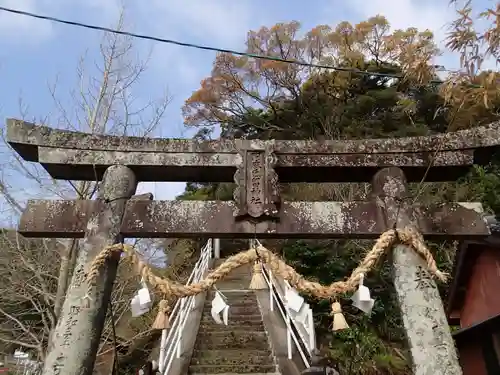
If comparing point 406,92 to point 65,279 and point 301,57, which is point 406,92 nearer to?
point 301,57

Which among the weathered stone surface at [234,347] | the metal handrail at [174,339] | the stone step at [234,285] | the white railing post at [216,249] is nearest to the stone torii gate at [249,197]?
the metal handrail at [174,339]

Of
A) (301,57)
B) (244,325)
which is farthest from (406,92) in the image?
(244,325)

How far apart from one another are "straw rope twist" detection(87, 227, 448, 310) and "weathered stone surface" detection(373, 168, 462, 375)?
0.36ft

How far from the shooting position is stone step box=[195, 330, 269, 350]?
23.8 ft

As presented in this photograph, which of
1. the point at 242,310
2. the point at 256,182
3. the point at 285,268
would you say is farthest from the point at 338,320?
the point at 242,310

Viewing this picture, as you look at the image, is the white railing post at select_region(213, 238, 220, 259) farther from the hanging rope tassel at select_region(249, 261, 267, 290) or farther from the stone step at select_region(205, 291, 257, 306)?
the hanging rope tassel at select_region(249, 261, 267, 290)

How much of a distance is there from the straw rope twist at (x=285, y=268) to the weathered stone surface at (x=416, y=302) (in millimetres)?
109

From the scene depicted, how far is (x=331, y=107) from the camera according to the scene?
1941cm

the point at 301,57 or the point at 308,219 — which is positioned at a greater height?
the point at 301,57

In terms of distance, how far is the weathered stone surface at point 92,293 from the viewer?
3053 mm

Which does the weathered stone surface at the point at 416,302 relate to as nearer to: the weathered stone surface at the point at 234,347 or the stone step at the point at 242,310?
the weathered stone surface at the point at 234,347

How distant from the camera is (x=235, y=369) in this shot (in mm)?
6414

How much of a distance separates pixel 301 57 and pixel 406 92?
525 centimetres

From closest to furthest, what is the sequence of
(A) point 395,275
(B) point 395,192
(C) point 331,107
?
1. (A) point 395,275
2. (B) point 395,192
3. (C) point 331,107
